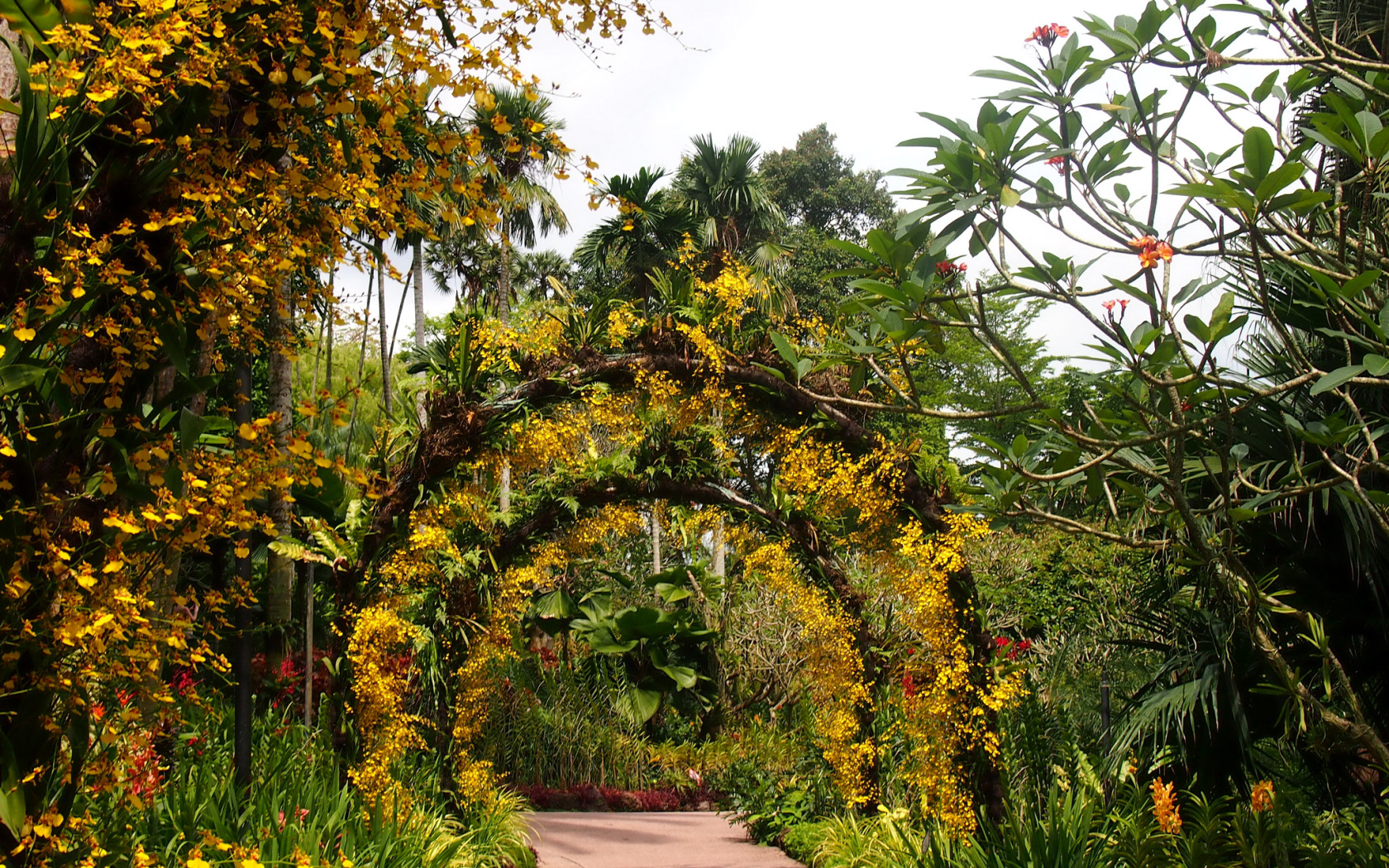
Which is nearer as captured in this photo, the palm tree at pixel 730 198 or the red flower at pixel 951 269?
the red flower at pixel 951 269

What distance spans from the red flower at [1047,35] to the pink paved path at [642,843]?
6.33 meters

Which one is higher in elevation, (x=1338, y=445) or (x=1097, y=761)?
(x=1338, y=445)

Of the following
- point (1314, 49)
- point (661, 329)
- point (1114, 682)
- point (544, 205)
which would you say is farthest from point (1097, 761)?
point (544, 205)

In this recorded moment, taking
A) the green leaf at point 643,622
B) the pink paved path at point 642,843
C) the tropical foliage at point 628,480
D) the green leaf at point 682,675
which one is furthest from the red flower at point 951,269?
the green leaf at point 682,675

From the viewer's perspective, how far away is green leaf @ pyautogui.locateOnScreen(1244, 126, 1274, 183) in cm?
180

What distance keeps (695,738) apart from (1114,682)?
5.91 metres

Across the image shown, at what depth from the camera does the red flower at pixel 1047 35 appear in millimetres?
2246

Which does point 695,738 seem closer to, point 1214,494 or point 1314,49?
point 1214,494

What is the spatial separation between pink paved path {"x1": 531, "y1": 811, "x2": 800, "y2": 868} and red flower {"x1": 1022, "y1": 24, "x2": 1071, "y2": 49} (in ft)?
20.8

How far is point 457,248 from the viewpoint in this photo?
685 inches

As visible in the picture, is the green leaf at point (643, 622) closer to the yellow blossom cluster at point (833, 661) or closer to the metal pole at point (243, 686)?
the yellow blossom cluster at point (833, 661)

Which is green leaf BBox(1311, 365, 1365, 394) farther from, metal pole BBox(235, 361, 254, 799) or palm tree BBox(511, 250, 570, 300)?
palm tree BBox(511, 250, 570, 300)

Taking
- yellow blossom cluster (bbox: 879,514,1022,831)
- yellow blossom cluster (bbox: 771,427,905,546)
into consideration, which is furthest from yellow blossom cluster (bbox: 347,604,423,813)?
yellow blossom cluster (bbox: 879,514,1022,831)

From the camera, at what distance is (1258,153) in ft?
5.94
